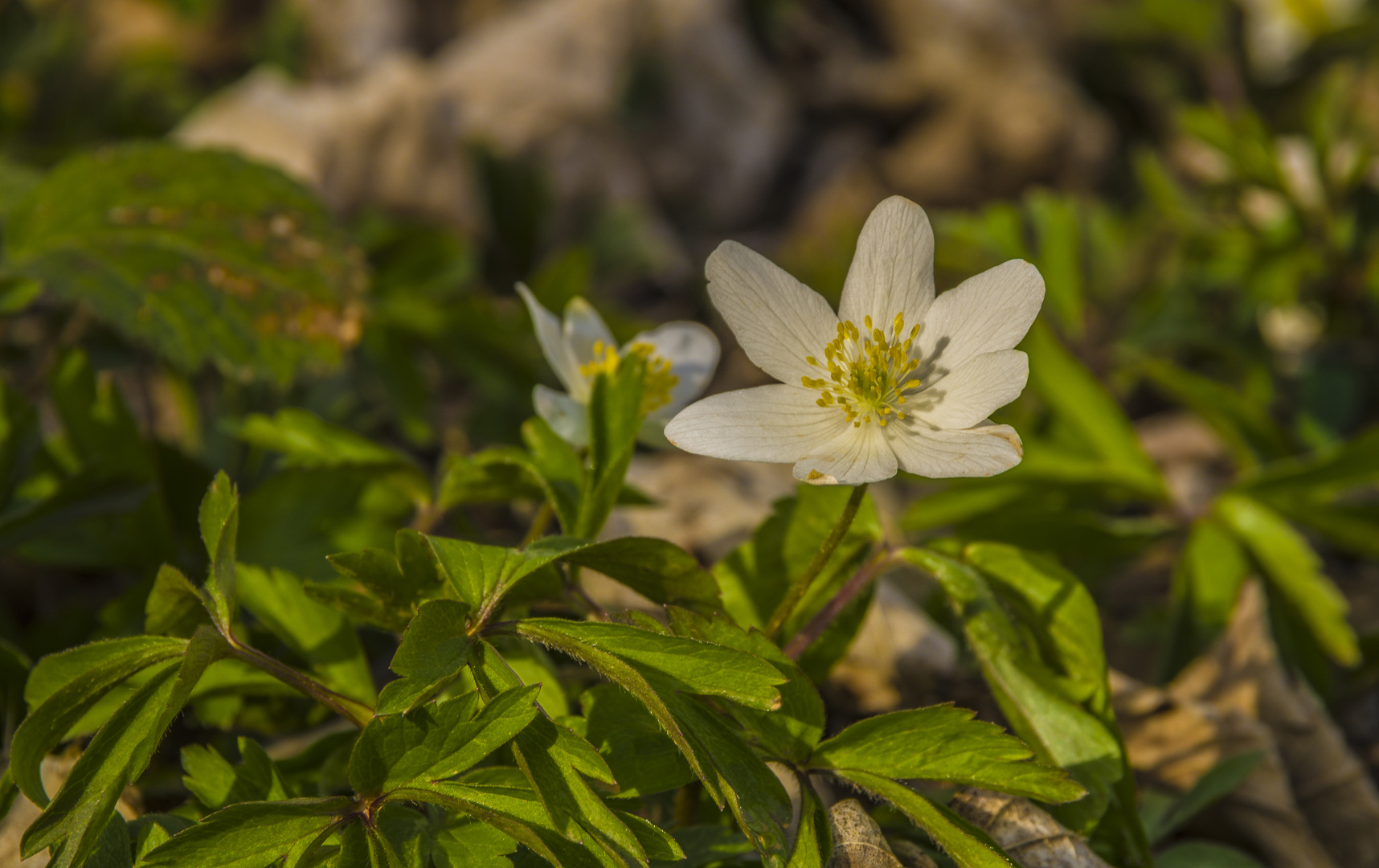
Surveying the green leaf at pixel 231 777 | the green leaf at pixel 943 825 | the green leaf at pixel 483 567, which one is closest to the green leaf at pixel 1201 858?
the green leaf at pixel 943 825

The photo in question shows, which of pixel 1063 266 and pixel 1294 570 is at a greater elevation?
pixel 1063 266

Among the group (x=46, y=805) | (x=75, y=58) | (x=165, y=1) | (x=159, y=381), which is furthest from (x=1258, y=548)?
(x=165, y=1)

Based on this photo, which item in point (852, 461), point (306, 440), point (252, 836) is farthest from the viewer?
point (306, 440)

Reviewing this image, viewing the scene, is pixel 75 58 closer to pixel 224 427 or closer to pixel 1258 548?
pixel 224 427

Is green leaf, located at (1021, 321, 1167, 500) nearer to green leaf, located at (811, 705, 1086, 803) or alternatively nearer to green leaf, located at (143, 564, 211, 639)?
green leaf, located at (811, 705, 1086, 803)

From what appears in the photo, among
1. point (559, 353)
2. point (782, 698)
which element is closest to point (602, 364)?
point (559, 353)

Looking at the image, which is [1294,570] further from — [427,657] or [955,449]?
[427,657]

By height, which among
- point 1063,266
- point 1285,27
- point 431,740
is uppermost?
point 1285,27

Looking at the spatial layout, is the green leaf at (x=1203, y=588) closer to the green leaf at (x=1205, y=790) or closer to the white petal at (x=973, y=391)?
the green leaf at (x=1205, y=790)
